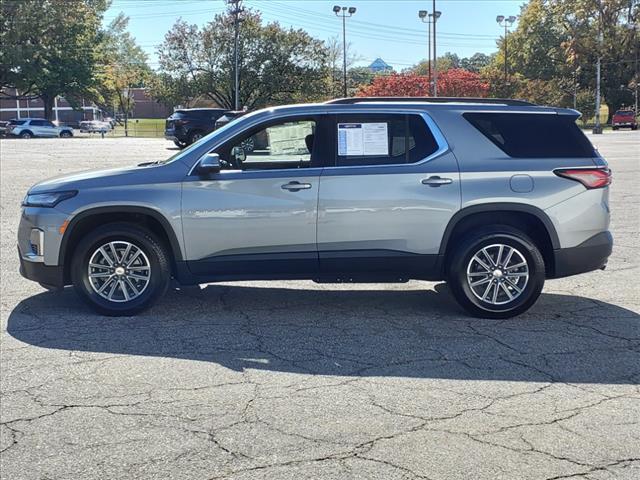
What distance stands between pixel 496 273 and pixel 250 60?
60.6 meters

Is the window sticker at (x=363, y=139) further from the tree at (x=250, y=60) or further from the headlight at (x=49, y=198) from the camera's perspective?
the tree at (x=250, y=60)

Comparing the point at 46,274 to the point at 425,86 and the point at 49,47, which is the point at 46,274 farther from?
the point at 49,47

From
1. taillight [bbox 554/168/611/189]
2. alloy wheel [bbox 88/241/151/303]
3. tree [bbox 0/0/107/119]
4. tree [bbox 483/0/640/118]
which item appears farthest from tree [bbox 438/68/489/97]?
alloy wheel [bbox 88/241/151/303]

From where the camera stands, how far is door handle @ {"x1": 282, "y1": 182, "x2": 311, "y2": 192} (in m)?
6.11

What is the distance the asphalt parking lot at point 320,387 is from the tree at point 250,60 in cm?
5862

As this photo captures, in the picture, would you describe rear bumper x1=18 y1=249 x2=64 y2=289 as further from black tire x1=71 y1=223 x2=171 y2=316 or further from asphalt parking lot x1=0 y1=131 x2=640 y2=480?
asphalt parking lot x1=0 y1=131 x2=640 y2=480

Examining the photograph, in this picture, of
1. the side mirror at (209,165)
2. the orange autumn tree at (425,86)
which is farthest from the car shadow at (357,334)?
the orange autumn tree at (425,86)

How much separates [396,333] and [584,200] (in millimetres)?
2020

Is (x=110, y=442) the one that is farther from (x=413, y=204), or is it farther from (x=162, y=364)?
(x=413, y=204)

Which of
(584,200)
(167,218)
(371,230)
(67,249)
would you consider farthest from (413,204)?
(67,249)

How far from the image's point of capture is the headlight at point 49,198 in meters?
6.19

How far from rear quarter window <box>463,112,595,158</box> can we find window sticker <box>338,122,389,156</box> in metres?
0.77

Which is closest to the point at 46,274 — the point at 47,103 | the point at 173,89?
the point at 173,89

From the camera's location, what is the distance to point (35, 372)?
16.3ft
